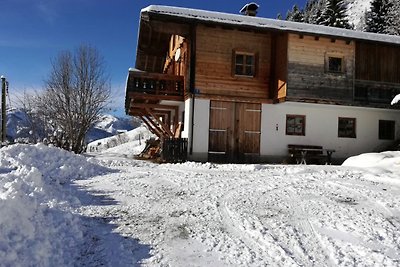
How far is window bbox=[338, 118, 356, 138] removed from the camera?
63.0 ft

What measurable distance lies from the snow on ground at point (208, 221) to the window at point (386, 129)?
1027 cm

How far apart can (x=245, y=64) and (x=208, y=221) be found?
489 inches

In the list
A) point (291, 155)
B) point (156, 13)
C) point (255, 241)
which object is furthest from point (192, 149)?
point (255, 241)

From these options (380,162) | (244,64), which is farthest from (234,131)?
(380,162)

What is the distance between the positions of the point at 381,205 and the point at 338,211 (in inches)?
47.5

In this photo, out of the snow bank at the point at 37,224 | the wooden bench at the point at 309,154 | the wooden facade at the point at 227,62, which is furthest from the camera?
the wooden bench at the point at 309,154

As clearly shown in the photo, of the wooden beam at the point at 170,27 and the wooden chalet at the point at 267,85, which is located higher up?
the wooden beam at the point at 170,27

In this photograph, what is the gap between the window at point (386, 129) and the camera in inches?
782

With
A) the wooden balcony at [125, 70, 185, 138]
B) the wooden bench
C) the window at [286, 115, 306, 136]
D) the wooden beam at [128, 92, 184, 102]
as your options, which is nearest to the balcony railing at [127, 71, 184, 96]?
the wooden balcony at [125, 70, 185, 138]

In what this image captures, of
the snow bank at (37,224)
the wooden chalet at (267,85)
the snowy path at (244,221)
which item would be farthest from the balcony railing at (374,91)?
the snow bank at (37,224)

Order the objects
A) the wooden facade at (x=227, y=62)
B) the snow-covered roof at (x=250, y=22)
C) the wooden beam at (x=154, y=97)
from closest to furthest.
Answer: the snow-covered roof at (x=250, y=22), the wooden beam at (x=154, y=97), the wooden facade at (x=227, y=62)

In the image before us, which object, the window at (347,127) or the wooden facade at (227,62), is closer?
the wooden facade at (227,62)

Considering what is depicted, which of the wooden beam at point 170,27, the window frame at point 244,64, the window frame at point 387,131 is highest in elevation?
the wooden beam at point 170,27

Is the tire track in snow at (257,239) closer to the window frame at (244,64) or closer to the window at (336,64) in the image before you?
the window frame at (244,64)
